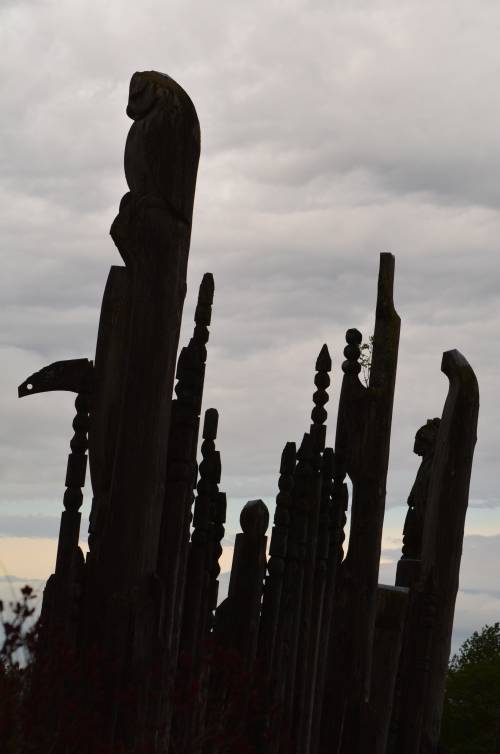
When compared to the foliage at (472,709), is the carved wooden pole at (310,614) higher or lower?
higher

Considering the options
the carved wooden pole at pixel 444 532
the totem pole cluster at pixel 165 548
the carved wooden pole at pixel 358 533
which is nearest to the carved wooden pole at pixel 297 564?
the totem pole cluster at pixel 165 548

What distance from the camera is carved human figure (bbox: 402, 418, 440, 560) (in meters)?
8.34

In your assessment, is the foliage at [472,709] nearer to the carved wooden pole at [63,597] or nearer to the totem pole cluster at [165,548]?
the totem pole cluster at [165,548]

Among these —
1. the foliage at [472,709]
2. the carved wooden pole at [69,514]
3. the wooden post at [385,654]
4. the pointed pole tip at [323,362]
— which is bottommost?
the foliage at [472,709]

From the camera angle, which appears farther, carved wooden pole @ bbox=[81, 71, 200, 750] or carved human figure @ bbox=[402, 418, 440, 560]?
carved human figure @ bbox=[402, 418, 440, 560]

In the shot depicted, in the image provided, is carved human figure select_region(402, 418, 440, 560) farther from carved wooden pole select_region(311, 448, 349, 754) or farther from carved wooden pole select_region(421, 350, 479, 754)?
carved wooden pole select_region(311, 448, 349, 754)

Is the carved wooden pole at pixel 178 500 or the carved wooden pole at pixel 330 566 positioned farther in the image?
the carved wooden pole at pixel 330 566

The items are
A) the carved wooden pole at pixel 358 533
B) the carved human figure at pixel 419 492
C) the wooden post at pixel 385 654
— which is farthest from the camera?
the carved human figure at pixel 419 492

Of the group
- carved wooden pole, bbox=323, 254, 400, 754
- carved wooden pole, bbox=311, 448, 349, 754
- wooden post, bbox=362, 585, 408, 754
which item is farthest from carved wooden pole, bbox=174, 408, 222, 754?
wooden post, bbox=362, 585, 408, 754

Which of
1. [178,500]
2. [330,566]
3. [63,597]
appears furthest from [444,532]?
[63,597]

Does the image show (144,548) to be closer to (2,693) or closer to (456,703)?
(2,693)

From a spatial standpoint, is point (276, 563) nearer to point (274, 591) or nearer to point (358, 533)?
point (274, 591)

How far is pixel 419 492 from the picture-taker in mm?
8352

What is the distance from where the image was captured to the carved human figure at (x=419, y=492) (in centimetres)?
834
